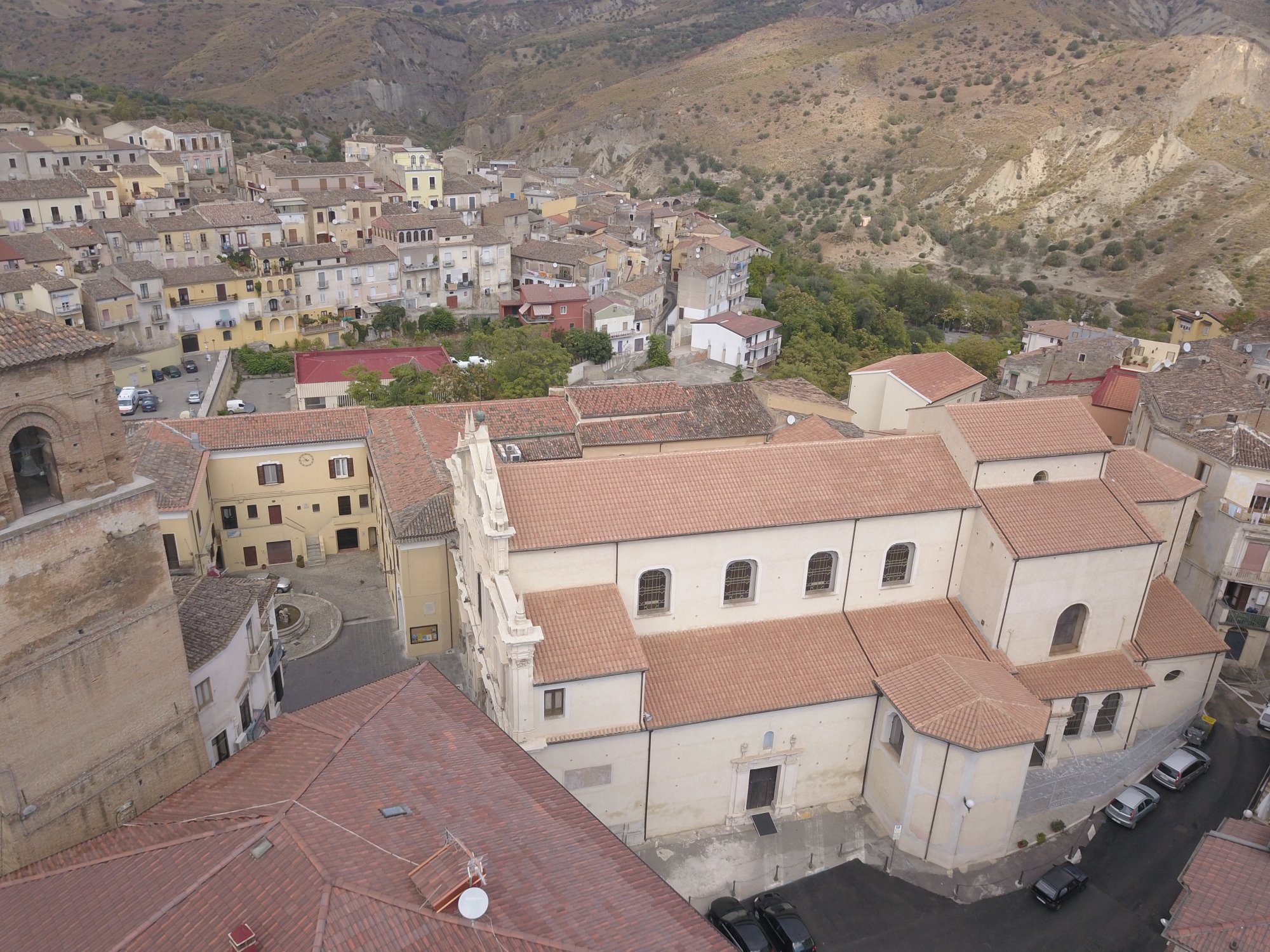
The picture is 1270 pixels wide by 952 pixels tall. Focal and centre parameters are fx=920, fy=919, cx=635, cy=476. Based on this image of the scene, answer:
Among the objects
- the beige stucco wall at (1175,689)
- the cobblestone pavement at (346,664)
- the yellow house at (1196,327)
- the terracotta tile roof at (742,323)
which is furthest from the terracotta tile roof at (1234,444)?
the terracotta tile roof at (742,323)

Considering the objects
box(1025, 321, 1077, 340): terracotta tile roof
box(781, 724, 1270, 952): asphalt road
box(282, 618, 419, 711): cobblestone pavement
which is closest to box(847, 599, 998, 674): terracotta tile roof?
box(781, 724, 1270, 952): asphalt road

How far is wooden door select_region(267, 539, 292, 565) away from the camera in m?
43.8

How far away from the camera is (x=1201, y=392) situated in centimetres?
4441

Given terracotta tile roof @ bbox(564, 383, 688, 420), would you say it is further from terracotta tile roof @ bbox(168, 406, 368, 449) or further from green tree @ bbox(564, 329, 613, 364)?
green tree @ bbox(564, 329, 613, 364)

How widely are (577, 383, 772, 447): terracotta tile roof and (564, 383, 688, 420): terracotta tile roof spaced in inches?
19.7

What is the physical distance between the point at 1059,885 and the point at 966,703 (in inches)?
233

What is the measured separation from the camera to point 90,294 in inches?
2640

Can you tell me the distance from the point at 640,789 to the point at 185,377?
5729 centimetres

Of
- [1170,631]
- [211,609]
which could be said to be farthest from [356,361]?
[1170,631]

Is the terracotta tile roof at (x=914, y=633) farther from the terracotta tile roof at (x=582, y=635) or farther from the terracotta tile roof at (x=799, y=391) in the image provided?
the terracotta tile roof at (x=799, y=391)

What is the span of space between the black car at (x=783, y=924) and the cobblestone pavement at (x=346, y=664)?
53.1 feet

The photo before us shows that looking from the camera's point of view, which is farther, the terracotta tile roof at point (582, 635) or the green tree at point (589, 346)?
the green tree at point (589, 346)

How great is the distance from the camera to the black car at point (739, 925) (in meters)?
24.0

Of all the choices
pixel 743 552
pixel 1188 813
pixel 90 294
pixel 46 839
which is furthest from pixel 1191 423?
pixel 90 294
